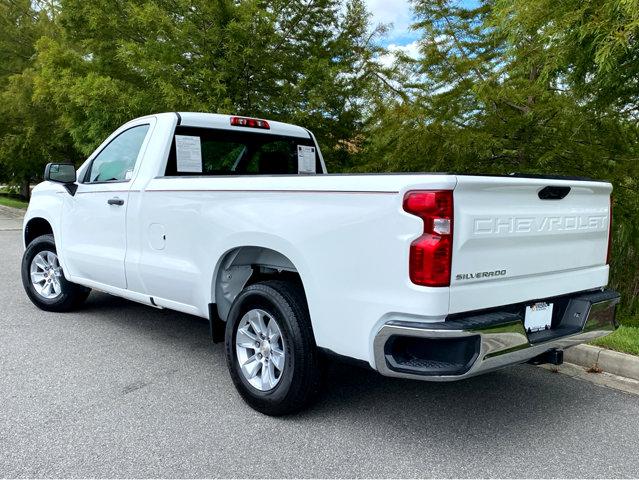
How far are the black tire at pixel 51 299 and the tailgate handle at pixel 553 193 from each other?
4786mm

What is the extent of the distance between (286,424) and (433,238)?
1.56 m

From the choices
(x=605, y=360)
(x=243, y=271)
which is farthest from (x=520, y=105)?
(x=243, y=271)

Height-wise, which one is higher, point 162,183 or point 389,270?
point 162,183

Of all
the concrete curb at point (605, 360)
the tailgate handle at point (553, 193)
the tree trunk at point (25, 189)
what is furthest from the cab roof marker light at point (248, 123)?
the tree trunk at point (25, 189)

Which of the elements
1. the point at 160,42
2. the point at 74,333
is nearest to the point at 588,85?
the point at 74,333

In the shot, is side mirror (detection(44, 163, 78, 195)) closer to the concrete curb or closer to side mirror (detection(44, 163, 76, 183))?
side mirror (detection(44, 163, 76, 183))

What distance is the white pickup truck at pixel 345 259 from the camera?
283cm

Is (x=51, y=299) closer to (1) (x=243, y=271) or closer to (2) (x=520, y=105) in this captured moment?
(1) (x=243, y=271)

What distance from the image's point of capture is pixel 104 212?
16.4 ft

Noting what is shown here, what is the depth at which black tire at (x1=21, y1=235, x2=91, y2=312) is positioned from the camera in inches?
236

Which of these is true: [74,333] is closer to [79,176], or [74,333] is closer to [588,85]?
[79,176]

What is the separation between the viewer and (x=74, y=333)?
17.6ft

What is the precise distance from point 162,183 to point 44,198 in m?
2.31

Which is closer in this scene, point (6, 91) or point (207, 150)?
point (207, 150)
